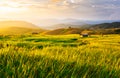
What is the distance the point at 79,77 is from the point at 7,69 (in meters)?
1.35

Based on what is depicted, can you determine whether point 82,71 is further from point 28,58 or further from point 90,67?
point 28,58

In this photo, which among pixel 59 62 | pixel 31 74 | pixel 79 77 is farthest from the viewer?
pixel 59 62

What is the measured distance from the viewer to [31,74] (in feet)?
16.4

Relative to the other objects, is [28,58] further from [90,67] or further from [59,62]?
[90,67]

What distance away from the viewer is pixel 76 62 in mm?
6441

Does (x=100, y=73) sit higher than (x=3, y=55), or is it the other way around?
(x=3, y=55)

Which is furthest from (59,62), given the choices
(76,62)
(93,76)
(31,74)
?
(31,74)

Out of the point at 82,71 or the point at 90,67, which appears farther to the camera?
the point at 90,67

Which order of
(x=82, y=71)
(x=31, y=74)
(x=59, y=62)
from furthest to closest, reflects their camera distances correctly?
(x=59, y=62) < (x=82, y=71) < (x=31, y=74)

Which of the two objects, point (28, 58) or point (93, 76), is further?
point (28, 58)

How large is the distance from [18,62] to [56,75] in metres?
1.07

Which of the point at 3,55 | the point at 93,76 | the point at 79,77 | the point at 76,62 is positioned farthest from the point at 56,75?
the point at 3,55

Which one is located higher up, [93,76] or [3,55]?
[3,55]

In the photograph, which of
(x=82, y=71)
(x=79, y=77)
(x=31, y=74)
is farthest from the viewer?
(x=82, y=71)
